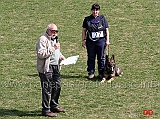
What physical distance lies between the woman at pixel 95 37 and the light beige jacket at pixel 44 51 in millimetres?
3001

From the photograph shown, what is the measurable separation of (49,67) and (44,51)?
1.55 ft

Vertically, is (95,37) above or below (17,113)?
above

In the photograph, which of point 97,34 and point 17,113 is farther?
point 97,34

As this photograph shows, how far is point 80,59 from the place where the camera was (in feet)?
50.6

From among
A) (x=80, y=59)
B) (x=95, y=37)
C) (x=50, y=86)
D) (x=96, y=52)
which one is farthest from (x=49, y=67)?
(x=80, y=59)

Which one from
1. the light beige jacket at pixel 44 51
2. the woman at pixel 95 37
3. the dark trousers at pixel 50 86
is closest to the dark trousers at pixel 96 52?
the woman at pixel 95 37

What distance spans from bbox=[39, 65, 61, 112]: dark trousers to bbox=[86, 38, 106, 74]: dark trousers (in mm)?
2757

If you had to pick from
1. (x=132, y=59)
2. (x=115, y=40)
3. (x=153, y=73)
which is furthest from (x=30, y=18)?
(x=153, y=73)

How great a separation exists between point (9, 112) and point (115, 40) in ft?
22.3

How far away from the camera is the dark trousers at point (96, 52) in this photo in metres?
13.6

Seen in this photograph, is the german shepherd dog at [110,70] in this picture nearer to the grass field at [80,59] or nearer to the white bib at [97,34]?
the grass field at [80,59]

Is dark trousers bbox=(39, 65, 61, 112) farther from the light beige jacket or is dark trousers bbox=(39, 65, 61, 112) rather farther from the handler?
the light beige jacket

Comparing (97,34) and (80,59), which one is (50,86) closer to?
(97,34)

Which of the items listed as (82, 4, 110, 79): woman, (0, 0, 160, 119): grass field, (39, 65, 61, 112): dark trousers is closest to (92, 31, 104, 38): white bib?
(82, 4, 110, 79): woman
